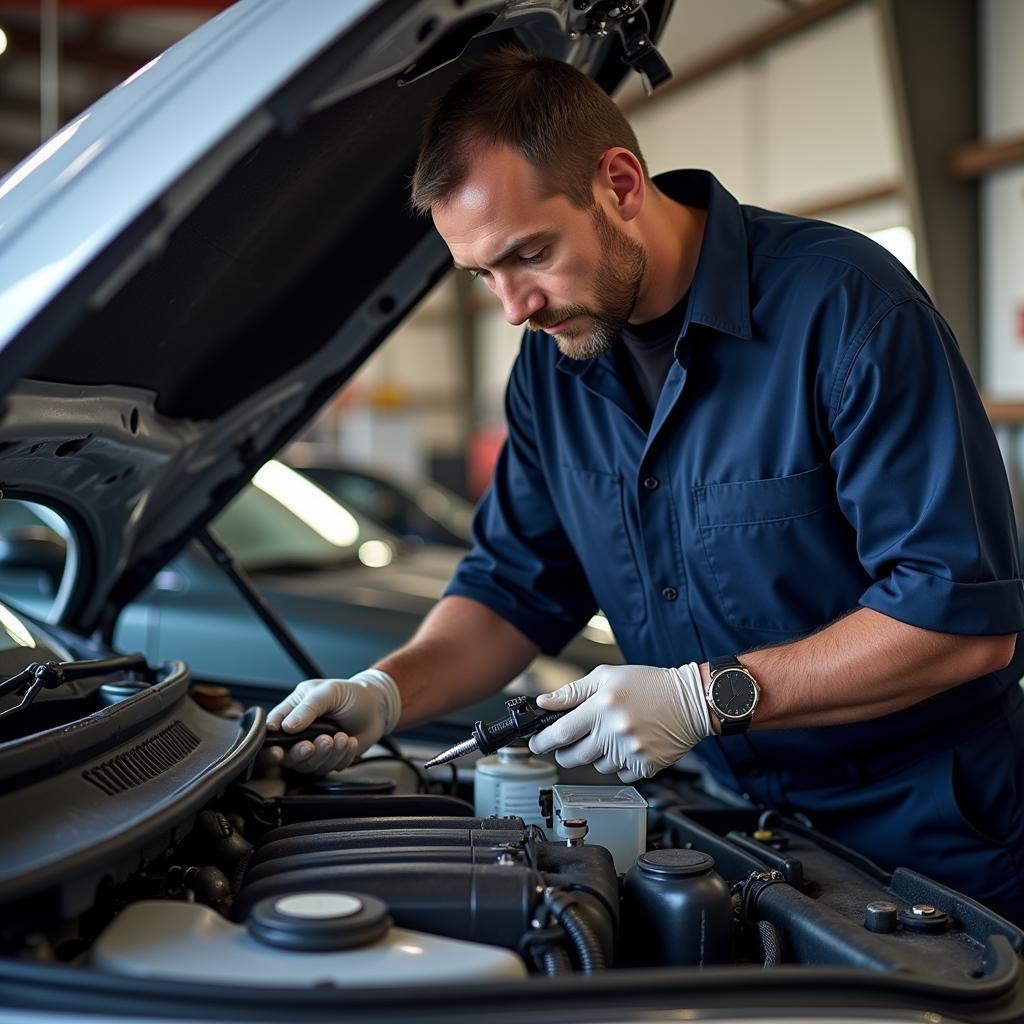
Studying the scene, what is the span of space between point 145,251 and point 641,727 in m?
0.76

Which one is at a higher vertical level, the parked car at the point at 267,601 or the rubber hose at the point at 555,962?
the parked car at the point at 267,601

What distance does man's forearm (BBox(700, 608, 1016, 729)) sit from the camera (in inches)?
51.9

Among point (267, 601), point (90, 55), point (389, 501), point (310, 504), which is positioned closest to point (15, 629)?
point (267, 601)

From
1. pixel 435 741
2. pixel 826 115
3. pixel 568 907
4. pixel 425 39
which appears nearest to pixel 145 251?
pixel 425 39

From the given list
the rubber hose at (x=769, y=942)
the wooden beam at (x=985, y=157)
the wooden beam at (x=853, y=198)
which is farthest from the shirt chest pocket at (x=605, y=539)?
the wooden beam at (x=853, y=198)

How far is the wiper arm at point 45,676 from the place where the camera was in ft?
4.13

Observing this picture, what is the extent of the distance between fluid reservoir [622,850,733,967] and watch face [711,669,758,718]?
0.23 meters

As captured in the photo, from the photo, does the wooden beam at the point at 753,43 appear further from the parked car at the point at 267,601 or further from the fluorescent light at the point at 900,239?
the parked car at the point at 267,601

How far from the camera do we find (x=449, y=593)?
1904 millimetres

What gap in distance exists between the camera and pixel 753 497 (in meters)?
1.47

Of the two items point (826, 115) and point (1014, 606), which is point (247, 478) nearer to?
point (1014, 606)

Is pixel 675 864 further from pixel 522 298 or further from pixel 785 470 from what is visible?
pixel 522 298

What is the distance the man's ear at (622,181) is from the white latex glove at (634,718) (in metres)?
0.59

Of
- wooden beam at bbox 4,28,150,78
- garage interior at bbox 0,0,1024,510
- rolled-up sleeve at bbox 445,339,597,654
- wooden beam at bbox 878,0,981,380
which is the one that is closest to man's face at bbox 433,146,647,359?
rolled-up sleeve at bbox 445,339,597,654
